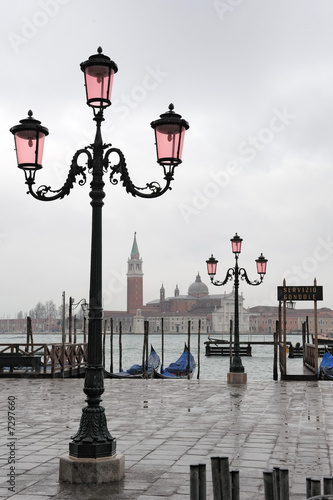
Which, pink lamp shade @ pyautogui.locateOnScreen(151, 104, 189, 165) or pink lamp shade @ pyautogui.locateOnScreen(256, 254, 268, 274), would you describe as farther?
pink lamp shade @ pyautogui.locateOnScreen(256, 254, 268, 274)

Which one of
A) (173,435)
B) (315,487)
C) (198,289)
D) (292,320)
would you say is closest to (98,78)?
(315,487)

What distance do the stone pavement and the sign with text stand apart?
2949 mm

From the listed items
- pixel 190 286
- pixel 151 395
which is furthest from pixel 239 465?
pixel 190 286

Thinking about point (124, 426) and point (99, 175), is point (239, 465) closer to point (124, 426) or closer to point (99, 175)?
point (124, 426)

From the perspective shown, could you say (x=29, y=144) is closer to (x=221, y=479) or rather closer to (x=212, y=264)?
(x=221, y=479)

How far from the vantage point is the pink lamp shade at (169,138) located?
6.05m

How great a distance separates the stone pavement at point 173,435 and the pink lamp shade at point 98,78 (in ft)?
12.3

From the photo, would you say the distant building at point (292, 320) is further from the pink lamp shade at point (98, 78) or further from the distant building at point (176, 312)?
the pink lamp shade at point (98, 78)

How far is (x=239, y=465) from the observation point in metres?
6.38

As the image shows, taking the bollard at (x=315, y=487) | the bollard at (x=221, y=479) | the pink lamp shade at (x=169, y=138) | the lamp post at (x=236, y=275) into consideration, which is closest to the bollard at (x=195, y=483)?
the bollard at (x=221, y=479)

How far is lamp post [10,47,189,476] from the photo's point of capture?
Answer: 575cm

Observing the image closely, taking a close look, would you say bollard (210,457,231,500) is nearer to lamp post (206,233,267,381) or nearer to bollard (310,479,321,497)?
bollard (310,479,321,497)

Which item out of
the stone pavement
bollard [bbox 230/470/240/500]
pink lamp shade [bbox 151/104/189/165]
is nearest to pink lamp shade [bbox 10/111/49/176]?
pink lamp shade [bbox 151/104/189/165]

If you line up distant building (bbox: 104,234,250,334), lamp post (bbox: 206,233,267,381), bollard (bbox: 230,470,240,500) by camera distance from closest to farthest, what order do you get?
bollard (bbox: 230,470,240,500)
lamp post (bbox: 206,233,267,381)
distant building (bbox: 104,234,250,334)
